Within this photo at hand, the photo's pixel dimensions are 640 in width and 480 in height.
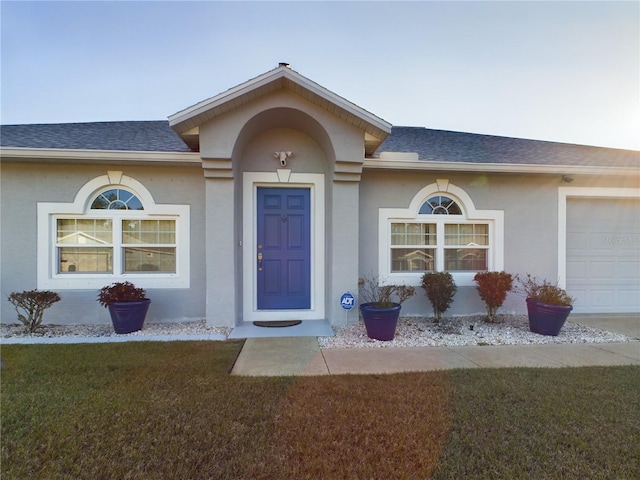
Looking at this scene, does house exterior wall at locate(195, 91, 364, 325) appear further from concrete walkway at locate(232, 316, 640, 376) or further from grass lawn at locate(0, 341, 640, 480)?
grass lawn at locate(0, 341, 640, 480)

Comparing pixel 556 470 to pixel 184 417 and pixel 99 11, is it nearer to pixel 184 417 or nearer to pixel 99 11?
pixel 184 417

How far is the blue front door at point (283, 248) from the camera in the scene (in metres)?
6.30

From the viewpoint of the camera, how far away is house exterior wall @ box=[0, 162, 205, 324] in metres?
5.98

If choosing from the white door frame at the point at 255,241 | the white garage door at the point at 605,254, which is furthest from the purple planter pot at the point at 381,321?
the white garage door at the point at 605,254

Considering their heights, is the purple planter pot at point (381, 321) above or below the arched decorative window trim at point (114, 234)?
Answer: below

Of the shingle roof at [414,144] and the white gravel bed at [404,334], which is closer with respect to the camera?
the white gravel bed at [404,334]

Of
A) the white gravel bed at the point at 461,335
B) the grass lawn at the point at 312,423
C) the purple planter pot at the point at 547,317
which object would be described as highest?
the purple planter pot at the point at 547,317

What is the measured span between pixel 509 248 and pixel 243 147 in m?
6.04

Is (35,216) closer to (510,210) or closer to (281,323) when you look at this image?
(281,323)

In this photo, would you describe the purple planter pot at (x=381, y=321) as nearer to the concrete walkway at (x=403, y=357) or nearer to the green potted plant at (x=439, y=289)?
the concrete walkway at (x=403, y=357)

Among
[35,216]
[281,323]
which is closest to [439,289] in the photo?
[281,323]

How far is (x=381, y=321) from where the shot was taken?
5195 millimetres

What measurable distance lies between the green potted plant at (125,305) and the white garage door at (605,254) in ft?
29.9

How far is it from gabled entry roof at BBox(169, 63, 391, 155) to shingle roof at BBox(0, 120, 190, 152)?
1145mm
